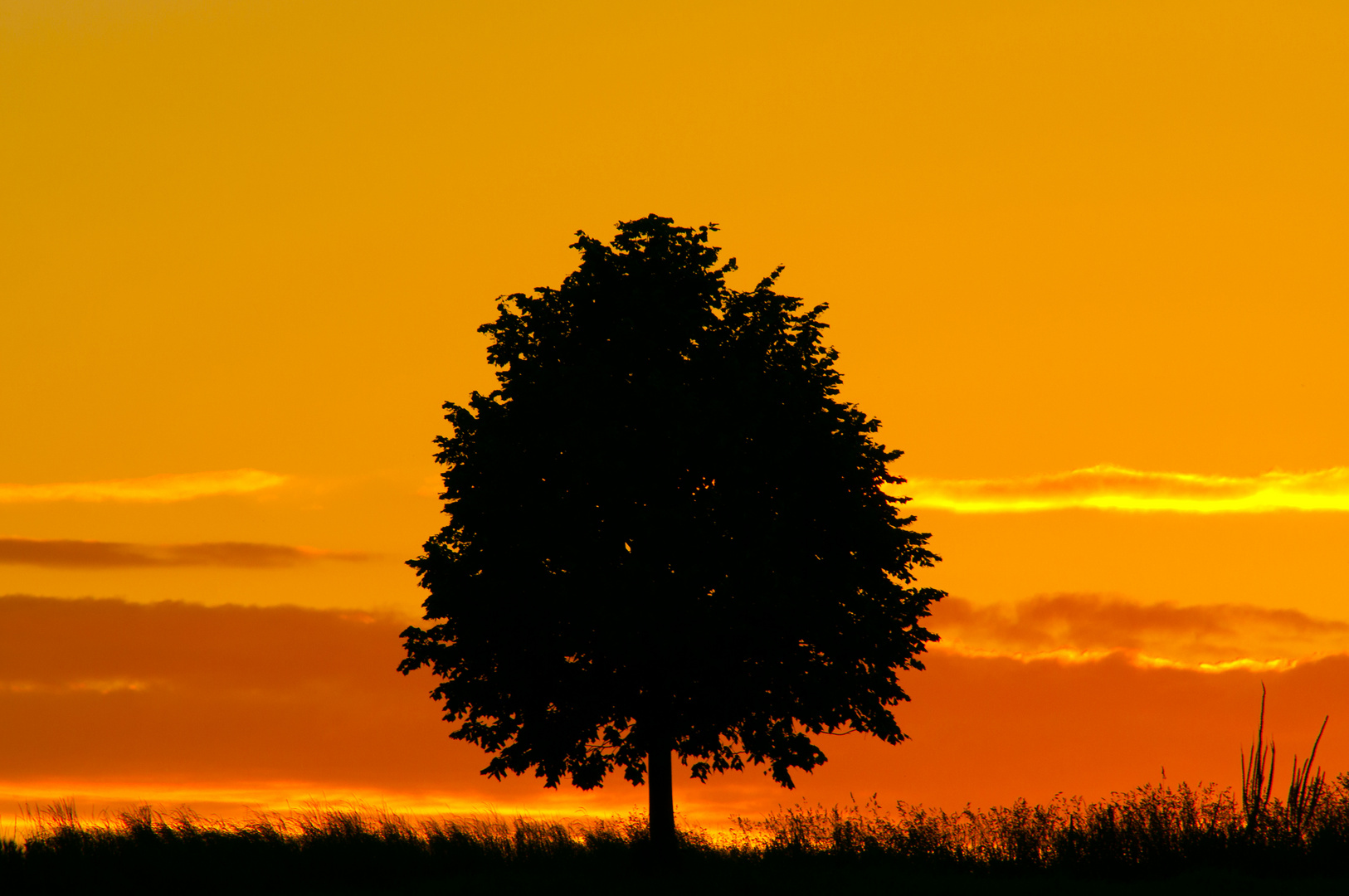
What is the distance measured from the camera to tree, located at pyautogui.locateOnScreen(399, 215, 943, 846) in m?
27.6

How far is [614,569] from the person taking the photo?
1101 inches

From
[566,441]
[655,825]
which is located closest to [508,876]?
[655,825]

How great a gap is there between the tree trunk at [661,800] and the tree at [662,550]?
5 cm

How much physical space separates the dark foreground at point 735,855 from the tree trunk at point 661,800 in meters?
0.32

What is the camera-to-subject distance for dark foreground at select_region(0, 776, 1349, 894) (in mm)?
26594

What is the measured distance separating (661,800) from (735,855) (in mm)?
2340

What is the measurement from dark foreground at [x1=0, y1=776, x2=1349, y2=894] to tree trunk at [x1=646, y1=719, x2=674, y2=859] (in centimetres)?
32

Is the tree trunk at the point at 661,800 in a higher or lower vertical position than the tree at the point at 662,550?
lower

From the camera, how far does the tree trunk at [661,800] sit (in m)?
27.8

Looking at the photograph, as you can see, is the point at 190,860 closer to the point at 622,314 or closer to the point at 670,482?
the point at 670,482

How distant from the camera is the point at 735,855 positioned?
1152 inches

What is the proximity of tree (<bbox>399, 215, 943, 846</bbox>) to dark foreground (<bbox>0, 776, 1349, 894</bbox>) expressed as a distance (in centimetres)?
203

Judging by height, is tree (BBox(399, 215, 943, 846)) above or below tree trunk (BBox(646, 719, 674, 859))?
above

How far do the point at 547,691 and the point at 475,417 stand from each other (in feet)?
20.1
